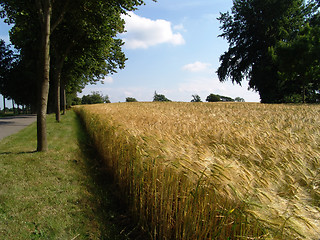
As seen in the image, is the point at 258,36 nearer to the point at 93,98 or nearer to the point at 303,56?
the point at 303,56

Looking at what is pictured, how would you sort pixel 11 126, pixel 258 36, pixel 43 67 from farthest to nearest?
1. pixel 258 36
2. pixel 11 126
3. pixel 43 67

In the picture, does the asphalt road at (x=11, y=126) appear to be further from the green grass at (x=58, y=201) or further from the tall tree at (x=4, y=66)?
the tall tree at (x=4, y=66)

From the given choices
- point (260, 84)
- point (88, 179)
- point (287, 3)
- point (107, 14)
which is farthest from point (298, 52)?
point (88, 179)

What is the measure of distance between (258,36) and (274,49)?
15.3 feet

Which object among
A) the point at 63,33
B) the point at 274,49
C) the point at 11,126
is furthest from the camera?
the point at 274,49

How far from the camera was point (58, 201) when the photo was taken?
3.85 metres

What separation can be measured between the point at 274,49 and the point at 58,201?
3541 cm

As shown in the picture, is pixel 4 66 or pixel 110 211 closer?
pixel 110 211

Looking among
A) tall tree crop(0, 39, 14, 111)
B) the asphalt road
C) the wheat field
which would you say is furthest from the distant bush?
the wheat field

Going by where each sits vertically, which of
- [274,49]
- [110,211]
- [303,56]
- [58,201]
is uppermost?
[274,49]

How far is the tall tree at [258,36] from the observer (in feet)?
103

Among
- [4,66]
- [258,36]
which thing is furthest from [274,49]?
[4,66]

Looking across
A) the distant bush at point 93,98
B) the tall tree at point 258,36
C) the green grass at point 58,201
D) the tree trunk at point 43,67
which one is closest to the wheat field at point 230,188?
the green grass at point 58,201

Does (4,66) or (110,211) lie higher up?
(4,66)
